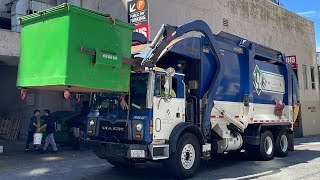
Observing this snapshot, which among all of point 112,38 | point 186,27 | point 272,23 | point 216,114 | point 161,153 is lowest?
point 161,153

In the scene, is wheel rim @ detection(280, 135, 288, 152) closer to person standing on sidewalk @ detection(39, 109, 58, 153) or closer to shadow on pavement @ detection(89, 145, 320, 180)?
shadow on pavement @ detection(89, 145, 320, 180)

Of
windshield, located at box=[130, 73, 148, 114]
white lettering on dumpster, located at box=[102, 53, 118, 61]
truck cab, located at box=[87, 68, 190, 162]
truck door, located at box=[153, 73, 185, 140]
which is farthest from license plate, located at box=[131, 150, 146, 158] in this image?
white lettering on dumpster, located at box=[102, 53, 118, 61]

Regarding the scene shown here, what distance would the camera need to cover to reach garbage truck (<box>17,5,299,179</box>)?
6.78m

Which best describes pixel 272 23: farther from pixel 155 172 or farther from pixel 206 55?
pixel 155 172

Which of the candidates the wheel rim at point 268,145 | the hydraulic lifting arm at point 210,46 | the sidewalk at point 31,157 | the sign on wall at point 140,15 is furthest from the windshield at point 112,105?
the sign on wall at point 140,15

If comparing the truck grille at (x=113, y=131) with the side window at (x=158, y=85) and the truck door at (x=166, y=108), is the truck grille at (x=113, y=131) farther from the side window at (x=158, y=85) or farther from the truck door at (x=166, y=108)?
the side window at (x=158, y=85)

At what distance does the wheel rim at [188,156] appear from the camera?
315 inches

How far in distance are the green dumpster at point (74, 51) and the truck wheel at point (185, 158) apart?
183 centimetres

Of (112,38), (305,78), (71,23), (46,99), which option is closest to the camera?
(71,23)

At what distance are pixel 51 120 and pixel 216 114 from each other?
Result: 21.3 feet

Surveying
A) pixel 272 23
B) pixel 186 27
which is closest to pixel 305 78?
pixel 272 23

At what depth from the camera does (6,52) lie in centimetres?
1391

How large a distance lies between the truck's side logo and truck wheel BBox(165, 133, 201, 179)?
4019mm

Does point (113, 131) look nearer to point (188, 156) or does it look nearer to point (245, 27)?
point (188, 156)
